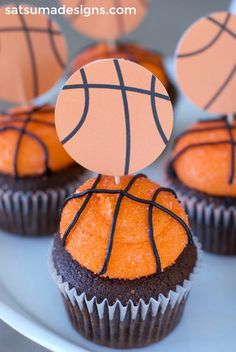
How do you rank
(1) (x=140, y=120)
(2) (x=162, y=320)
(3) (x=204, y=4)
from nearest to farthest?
(1) (x=140, y=120) → (2) (x=162, y=320) → (3) (x=204, y=4)

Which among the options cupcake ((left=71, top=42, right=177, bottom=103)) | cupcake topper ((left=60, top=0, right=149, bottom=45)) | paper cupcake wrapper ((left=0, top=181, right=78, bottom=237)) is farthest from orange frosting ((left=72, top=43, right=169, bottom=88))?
paper cupcake wrapper ((left=0, top=181, right=78, bottom=237))

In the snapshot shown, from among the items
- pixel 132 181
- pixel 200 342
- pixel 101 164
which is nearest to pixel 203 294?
pixel 200 342

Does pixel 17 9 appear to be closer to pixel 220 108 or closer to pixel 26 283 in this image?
pixel 220 108

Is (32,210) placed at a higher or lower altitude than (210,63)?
lower

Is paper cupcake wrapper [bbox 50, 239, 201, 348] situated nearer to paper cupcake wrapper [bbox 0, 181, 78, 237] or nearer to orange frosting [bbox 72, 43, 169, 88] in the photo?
paper cupcake wrapper [bbox 0, 181, 78, 237]

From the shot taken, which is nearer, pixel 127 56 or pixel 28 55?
pixel 28 55

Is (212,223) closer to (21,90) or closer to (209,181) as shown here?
(209,181)

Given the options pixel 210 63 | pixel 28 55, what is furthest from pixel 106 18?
pixel 210 63

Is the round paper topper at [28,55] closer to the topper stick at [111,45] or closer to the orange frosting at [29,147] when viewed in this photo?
the orange frosting at [29,147]

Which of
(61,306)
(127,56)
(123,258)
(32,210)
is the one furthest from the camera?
(127,56)
